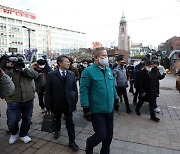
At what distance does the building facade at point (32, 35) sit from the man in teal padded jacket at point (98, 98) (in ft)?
204

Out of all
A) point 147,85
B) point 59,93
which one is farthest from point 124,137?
point 147,85

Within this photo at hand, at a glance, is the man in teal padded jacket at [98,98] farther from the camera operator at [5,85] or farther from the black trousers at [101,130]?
the camera operator at [5,85]

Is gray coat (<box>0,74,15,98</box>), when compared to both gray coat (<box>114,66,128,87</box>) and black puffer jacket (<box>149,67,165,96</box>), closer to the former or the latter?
black puffer jacket (<box>149,67,165,96</box>)

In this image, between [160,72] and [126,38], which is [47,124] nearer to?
[160,72]

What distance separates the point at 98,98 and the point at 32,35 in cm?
9568

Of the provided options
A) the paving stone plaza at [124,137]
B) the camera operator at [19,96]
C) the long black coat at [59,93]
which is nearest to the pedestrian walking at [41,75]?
the paving stone plaza at [124,137]

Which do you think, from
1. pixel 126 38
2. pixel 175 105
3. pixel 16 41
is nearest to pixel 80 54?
pixel 16 41

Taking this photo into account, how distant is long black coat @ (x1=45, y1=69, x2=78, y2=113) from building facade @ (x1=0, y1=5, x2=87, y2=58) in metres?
61.2

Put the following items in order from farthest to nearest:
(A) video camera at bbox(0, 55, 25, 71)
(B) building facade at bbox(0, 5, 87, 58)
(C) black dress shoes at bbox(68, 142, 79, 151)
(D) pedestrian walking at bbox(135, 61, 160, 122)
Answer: (B) building facade at bbox(0, 5, 87, 58) < (D) pedestrian walking at bbox(135, 61, 160, 122) < (A) video camera at bbox(0, 55, 25, 71) < (C) black dress shoes at bbox(68, 142, 79, 151)

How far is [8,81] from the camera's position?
2.57 metres

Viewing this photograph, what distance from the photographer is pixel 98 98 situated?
303cm

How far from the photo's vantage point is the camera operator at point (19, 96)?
3807 millimetres

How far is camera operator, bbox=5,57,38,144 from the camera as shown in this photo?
12.5 feet

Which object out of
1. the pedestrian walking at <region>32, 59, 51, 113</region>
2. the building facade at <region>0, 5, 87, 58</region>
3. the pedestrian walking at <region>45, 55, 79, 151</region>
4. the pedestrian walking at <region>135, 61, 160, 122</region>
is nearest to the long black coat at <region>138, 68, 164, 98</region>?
the pedestrian walking at <region>135, 61, 160, 122</region>
